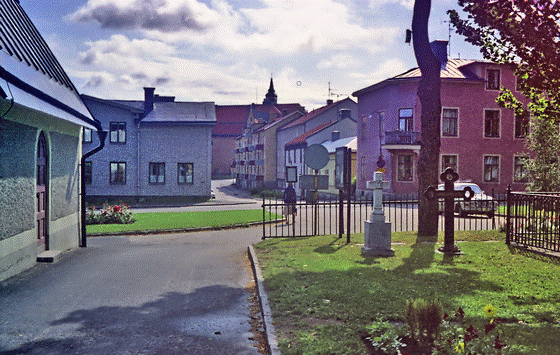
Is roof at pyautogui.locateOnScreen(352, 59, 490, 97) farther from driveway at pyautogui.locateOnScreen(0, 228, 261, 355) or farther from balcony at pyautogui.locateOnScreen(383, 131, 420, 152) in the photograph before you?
driveway at pyautogui.locateOnScreen(0, 228, 261, 355)

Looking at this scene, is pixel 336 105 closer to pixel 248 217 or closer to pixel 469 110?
pixel 469 110

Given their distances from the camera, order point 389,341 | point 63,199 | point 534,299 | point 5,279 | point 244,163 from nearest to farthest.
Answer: point 389,341
point 534,299
point 5,279
point 63,199
point 244,163

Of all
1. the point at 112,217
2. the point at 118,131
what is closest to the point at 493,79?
the point at 118,131

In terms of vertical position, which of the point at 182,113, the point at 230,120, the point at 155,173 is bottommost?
the point at 155,173

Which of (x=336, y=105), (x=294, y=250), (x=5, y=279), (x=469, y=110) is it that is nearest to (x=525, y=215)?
(x=294, y=250)

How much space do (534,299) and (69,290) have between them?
7.44 metres

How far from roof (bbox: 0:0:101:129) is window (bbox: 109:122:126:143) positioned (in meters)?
28.2

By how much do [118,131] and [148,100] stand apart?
363 centimetres

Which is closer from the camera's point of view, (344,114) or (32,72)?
(32,72)

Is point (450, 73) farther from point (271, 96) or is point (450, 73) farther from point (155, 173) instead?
point (271, 96)

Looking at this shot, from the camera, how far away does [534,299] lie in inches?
312

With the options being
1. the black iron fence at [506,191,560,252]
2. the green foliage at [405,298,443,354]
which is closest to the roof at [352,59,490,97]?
the black iron fence at [506,191,560,252]

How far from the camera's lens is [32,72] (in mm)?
11422

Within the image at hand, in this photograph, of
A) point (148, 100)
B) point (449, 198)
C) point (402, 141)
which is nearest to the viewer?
point (449, 198)
